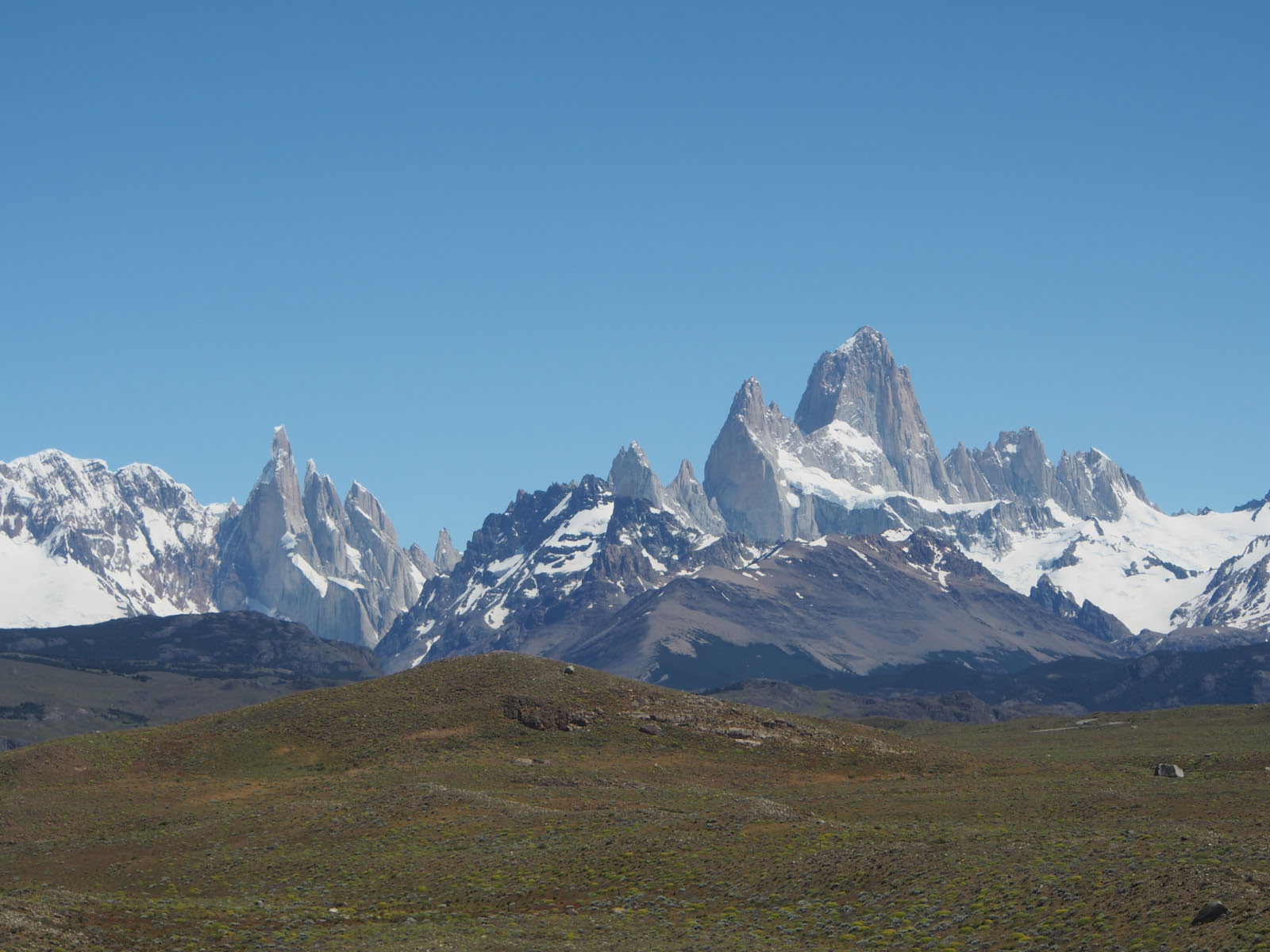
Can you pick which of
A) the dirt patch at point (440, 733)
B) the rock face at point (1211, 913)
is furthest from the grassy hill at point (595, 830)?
the rock face at point (1211, 913)

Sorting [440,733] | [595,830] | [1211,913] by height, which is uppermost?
[440,733]

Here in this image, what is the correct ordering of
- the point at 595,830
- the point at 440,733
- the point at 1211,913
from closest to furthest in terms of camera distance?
the point at 1211,913, the point at 595,830, the point at 440,733

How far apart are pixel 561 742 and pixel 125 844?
42.4 metres

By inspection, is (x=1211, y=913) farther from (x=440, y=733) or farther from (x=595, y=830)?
(x=440, y=733)

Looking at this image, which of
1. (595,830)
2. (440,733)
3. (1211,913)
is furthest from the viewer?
(440,733)

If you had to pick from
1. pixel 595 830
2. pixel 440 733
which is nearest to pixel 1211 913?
pixel 595 830

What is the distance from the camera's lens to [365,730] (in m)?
121

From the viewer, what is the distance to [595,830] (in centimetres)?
7838

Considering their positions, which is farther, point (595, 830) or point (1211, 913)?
point (595, 830)

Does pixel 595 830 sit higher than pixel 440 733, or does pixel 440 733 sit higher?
pixel 440 733

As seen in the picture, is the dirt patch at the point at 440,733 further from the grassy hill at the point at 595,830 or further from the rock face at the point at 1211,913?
the rock face at the point at 1211,913

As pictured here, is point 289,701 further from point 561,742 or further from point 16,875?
point 16,875

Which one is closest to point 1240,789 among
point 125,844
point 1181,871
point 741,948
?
point 1181,871

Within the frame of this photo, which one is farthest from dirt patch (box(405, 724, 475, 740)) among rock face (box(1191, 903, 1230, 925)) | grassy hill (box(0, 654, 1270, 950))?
rock face (box(1191, 903, 1230, 925))
